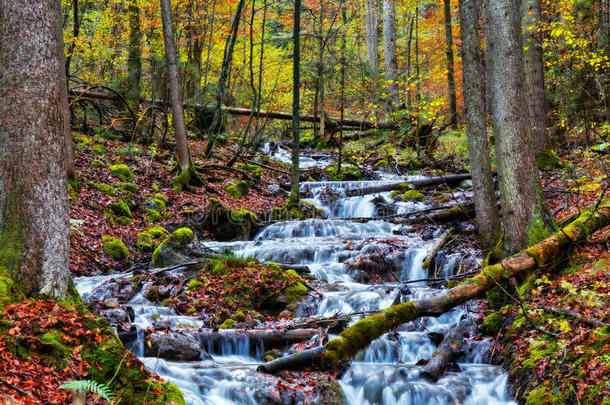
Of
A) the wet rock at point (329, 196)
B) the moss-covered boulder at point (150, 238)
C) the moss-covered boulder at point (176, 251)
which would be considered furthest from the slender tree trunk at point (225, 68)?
the moss-covered boulder at point (176, 251)

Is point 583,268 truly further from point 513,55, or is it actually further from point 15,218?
point 15,218

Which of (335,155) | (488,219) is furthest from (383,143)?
(488,219)

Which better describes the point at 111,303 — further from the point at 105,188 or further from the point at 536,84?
the point at 536,84

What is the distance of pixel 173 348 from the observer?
227 inches

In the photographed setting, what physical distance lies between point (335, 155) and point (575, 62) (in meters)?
10.9

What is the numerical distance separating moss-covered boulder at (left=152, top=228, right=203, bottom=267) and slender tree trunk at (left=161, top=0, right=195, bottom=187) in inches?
201

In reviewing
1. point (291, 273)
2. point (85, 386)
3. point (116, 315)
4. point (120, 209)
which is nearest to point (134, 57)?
point (120, 209)

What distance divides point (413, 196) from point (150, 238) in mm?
7976

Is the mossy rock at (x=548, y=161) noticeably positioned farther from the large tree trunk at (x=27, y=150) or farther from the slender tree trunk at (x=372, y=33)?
the slender tree trunk at (x=372, y=33)

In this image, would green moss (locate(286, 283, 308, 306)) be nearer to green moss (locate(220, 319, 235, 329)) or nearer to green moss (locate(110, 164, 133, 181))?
green moss (locate(220, 319, 235, 329))

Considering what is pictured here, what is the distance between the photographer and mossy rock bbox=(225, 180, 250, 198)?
50.6 feet

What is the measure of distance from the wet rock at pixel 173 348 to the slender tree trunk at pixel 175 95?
9277 millimetres

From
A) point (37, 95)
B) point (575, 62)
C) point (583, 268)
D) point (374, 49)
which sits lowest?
point (583, 268)

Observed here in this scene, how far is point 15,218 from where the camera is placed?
4188mm
